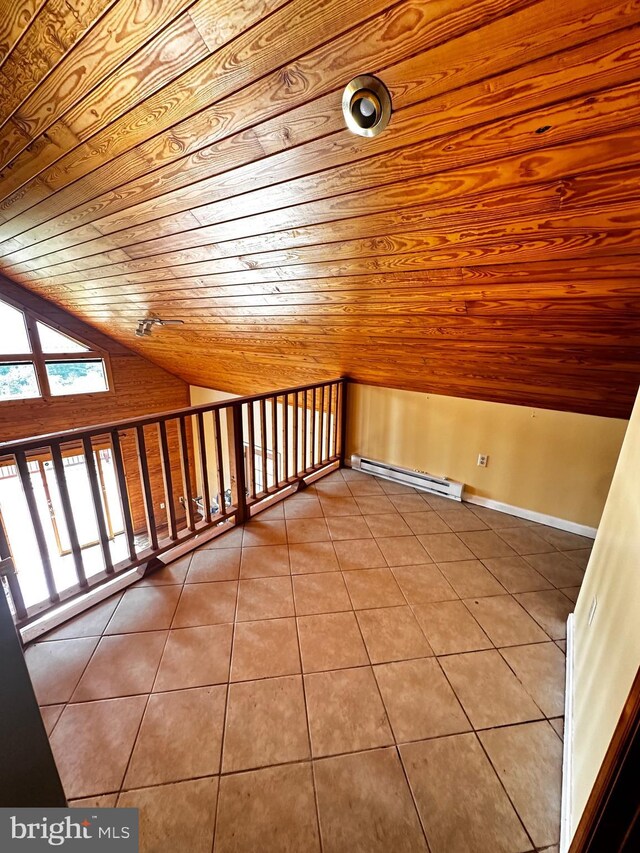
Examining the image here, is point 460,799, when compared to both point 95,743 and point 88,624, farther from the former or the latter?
point 88,624

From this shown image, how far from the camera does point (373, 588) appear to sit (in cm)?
199

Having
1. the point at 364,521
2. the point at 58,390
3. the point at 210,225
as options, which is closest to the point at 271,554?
the point at 364,521

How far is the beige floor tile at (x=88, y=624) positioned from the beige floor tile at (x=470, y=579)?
Result: 1963 millimetres

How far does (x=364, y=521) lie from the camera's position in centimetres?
268

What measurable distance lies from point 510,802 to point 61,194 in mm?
3630

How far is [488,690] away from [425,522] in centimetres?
131

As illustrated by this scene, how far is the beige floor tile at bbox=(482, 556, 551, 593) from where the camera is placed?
2040 mm

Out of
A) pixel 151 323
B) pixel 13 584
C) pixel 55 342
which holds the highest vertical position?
pixel 151 323

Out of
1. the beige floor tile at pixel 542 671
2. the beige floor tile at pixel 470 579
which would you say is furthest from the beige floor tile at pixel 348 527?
the beige floor tile at pixel 542 671

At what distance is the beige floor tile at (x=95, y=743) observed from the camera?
111 centimetres

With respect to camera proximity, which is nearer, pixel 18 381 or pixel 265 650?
pixel 265 650

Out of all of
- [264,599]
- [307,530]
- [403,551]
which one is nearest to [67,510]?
[264,599]

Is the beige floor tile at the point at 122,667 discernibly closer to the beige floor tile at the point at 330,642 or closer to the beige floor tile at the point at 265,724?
the beige floor tile at the point at 265,724

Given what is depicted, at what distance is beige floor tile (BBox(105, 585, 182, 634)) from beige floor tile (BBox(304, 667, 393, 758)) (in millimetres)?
842
